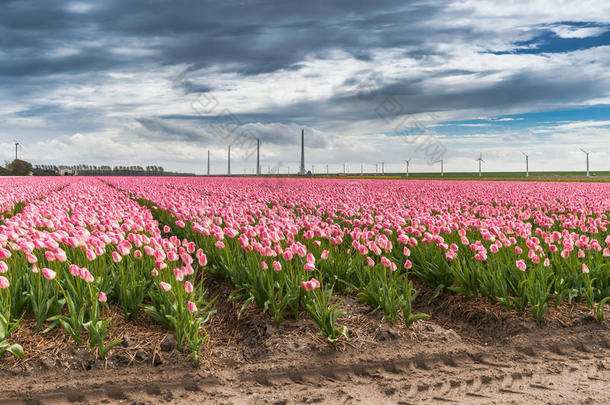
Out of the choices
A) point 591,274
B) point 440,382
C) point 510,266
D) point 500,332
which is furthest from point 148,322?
point 591,274

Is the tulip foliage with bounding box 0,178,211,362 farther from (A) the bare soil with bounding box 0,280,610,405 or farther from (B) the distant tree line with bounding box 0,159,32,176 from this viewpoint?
(B) the distant tree line with bounding box 0,159,32,176

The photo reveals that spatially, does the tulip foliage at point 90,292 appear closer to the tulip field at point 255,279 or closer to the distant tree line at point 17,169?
the tulip field at point 255,279

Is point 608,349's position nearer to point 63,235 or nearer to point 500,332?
point 500,332

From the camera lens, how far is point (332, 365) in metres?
4.18

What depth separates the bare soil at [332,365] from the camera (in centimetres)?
372

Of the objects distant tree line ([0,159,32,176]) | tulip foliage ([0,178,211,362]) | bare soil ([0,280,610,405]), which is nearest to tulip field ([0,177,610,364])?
tulip foliage ([0,178,211,362])

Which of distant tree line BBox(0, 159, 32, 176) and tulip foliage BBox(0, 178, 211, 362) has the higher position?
distant tree line BBox(0, 159, 32, 176)

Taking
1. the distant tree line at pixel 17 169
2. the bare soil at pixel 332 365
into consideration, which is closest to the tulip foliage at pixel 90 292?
the bare soil at pixel 332 365

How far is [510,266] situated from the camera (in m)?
5.66

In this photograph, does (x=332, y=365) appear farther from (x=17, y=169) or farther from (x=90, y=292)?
(x=17, y=169)

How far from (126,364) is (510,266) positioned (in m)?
4.35

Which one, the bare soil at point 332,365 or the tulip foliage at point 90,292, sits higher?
the tulip foliage at point 90,292

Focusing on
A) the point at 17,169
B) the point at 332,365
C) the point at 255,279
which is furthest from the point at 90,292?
the point at 17,169

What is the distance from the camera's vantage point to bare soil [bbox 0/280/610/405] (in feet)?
12.2
